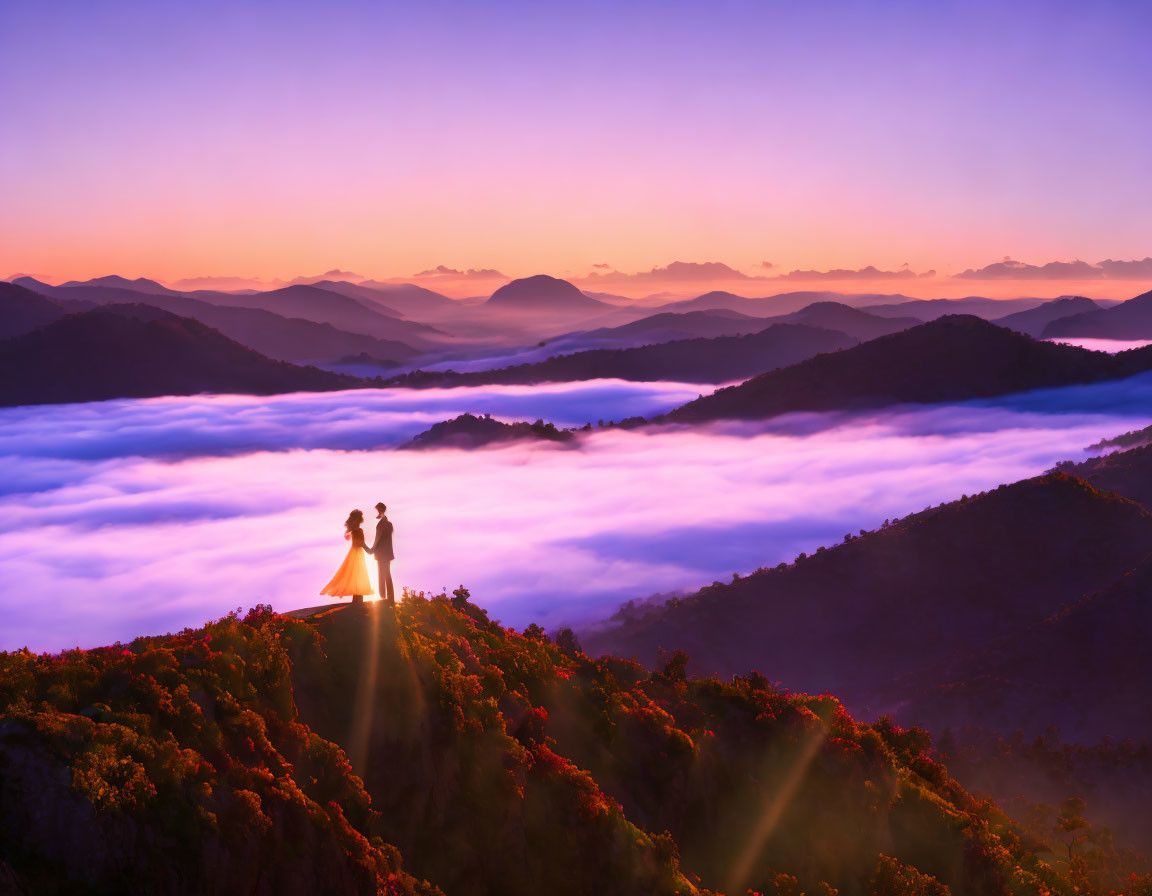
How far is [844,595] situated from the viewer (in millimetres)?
91438

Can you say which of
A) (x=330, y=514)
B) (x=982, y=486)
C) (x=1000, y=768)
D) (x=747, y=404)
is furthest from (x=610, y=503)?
(x=1000, y=768)

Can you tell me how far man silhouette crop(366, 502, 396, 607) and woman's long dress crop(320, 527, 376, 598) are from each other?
39 centimetres

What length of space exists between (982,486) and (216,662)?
606ft

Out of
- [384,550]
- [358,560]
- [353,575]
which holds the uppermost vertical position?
[384,550]

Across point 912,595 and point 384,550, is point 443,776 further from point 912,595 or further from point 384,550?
point 912,595

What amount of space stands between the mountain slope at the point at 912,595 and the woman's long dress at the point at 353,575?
66153mm

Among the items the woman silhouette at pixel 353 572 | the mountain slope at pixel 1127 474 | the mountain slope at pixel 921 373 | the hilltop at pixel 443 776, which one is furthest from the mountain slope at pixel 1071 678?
the mountain slope at pixel 921 373

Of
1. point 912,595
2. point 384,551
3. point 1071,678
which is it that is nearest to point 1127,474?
point 912,595

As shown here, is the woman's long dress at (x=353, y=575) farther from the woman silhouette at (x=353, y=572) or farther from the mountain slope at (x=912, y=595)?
the mountain slope at (x=912, y=595)

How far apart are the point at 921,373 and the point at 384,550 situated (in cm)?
18380

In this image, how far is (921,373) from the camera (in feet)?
611

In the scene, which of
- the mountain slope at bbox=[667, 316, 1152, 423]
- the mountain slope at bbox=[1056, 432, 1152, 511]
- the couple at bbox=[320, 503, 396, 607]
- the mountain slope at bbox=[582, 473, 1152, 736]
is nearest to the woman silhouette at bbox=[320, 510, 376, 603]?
the couple at bbox=[320, 503, 396, 607]

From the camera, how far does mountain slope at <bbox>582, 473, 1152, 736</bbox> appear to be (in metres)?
83.4

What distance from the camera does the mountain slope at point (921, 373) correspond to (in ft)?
589
